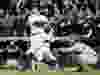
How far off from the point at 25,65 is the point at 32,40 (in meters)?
0.10

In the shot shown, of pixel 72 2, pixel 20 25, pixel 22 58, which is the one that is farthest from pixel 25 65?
pixel 72 2

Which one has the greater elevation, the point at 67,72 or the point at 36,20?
the point at 36,20

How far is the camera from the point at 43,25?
1.64 feet

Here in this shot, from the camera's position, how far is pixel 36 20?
50cm

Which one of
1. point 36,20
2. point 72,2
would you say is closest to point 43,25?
point 36,20

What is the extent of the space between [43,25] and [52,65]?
0.15 metres

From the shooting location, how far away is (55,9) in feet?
1.65

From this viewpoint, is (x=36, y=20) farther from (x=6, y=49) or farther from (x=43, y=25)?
(x=6, y=49)

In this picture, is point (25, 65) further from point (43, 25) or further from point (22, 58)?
point (43, 25)

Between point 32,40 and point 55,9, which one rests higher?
point 55,9

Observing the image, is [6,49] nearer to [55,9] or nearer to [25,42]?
[25,42]

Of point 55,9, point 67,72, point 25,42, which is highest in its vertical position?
point 55,9

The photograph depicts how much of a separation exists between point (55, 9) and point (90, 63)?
236 millimetres

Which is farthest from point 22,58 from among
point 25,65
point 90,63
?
point 90,63
